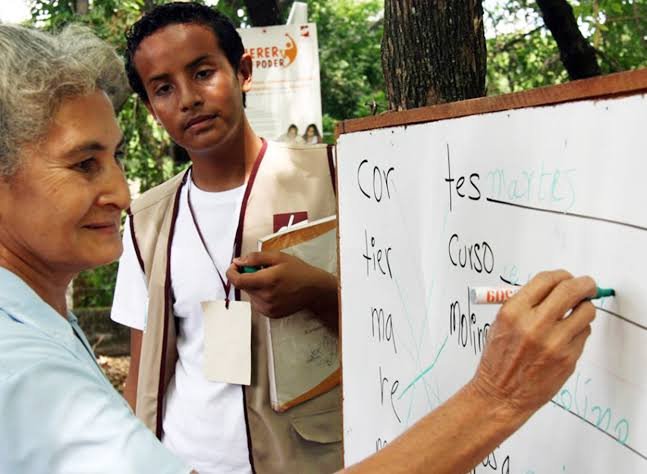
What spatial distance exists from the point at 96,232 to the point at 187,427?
97 centimetres

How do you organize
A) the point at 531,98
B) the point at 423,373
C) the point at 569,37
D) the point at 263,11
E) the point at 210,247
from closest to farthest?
the point at 531,98 → the point at 423,373 → the point at 210,247 → the point at 569,37 → the point at 263,11

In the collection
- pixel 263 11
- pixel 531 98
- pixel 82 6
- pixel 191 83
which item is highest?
pixel 82 6

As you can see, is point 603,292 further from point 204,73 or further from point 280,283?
point 204,73

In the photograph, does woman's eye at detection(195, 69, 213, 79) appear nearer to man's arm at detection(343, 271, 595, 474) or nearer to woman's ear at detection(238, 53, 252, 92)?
woman's ear at detection(238, 53, 252, 92)

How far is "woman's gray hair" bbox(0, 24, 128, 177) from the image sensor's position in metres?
1.22

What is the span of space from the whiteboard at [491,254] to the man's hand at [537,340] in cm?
7

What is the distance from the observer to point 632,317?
41.1 inches

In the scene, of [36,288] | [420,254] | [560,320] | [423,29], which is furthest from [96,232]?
[423,29]

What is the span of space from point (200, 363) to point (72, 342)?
0.95m

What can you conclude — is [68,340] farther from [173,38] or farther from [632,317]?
[173,38]

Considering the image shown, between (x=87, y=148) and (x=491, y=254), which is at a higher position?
(x=87, y=148)

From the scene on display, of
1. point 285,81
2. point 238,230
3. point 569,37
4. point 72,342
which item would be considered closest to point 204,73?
point 238,230

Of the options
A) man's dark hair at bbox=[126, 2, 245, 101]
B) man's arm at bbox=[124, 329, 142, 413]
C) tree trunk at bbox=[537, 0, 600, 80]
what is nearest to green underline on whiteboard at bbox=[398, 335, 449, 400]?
man's arm at bbox=[124, 329, 142, 413]

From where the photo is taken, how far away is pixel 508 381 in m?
1.06
